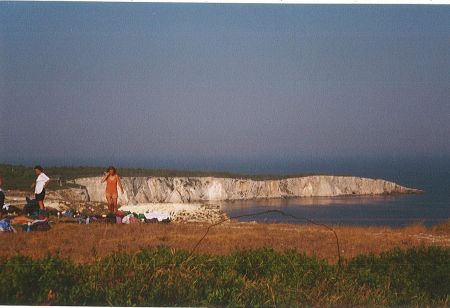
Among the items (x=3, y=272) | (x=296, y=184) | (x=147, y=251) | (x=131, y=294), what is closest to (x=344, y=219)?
(x=296, y=184)

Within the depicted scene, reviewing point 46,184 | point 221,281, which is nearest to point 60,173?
point 46,184

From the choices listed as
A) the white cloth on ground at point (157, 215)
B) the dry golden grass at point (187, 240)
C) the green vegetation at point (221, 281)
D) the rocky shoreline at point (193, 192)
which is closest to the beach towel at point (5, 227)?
the dry golden grass at point (187, 240)

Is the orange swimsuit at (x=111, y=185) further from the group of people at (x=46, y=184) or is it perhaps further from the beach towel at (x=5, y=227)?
the beach towel at (x=5, y=227)

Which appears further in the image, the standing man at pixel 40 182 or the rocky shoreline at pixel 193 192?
the rocky shoreline at pixel 193 192

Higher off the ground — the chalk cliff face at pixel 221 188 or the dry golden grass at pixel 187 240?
the chalk cliff face at pixel 221 188

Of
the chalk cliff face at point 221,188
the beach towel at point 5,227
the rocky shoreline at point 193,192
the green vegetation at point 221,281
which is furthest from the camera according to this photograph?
the chalk cliff face at point 221,188

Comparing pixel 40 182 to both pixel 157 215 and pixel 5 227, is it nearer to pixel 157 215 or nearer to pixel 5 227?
pixel 5 227

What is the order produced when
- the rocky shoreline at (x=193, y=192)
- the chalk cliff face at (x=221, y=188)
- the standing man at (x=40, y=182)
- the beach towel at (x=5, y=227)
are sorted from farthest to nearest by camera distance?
the chalk cliff face at (x=221, y=188)
the rocky shoreline at (x=193, y=192)
the standing man at (x=40, y=182)
the beach towel at (x=5, y=227)

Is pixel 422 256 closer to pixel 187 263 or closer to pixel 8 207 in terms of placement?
pixel 187 263
